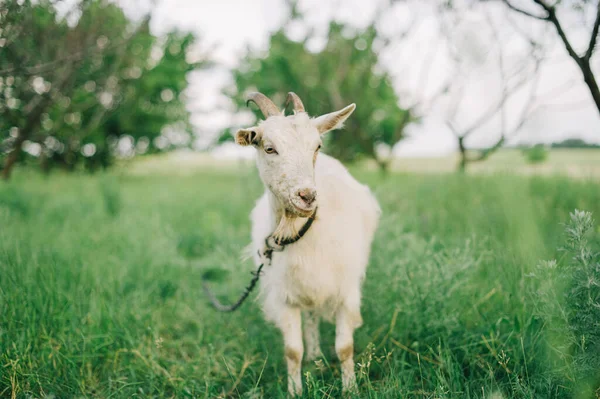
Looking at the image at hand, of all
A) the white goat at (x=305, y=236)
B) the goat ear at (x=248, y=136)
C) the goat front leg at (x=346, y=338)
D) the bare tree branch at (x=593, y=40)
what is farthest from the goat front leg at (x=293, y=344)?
the bare tree branch at (x=593, y=40)

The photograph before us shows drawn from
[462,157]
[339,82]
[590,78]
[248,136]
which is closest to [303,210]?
[248,136]

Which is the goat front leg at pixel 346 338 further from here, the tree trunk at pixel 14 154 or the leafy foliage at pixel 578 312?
the tree trunk at pixel 14 154

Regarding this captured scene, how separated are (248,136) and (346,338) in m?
1.47

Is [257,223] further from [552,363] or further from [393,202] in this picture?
[393,202]

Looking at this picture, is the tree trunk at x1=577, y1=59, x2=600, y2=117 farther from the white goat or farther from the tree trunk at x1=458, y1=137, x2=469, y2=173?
the tree trunk at x1=458, y1=137, x2=469, y2=173

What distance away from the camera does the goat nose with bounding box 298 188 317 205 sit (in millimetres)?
2150

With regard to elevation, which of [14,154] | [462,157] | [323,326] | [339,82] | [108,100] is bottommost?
[323,326]

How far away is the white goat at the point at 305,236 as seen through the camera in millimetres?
2361

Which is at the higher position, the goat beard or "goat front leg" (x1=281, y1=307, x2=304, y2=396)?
the goat beard

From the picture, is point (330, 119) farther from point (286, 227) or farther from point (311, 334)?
point (311, 334)

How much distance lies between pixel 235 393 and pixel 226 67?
22000 millimetres

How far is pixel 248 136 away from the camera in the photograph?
8.15 feet

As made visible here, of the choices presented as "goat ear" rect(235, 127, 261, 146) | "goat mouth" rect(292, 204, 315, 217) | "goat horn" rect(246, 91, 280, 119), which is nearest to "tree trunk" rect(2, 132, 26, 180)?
"goat horn" rect(246, 91, 280, 119)

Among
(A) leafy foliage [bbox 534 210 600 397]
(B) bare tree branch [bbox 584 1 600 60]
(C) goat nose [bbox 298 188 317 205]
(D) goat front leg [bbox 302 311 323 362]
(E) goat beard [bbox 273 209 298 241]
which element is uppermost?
(B) bare tree branch [bbox 584 1 600 60]
